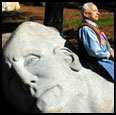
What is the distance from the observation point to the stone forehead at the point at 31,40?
3.96 metres

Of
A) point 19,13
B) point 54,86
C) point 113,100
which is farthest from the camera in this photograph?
point 19,13

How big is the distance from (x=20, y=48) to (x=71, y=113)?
1059 millimetres

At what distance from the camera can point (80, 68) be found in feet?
13.3

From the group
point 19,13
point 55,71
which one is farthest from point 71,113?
point 19,13

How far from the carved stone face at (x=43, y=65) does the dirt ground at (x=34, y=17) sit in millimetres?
4760

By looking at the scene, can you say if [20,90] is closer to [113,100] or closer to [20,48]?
[20,48]

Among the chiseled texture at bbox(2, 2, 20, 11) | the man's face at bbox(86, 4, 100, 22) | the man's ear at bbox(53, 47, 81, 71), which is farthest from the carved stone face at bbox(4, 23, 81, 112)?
the chiseled texture at bbox(2, 2, 20, 11)

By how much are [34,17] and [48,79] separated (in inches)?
325

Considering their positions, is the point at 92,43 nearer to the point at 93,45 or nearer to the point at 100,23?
the point at 93,45

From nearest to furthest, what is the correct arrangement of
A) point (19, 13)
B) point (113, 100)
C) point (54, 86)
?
1. point (54, 86)
2. point (113, 100)
3. point (19, 13)

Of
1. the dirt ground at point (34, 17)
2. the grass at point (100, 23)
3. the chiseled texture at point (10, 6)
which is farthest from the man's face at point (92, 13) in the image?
the chiseled texture at point (10, 6)

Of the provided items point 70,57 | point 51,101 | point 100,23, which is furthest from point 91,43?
point 100,23

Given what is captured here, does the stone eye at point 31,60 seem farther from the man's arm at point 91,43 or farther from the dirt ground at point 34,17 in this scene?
the dirt ground at point 34,17

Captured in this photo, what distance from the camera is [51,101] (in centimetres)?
364
